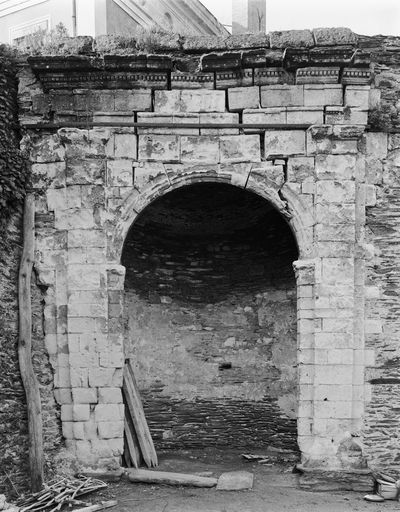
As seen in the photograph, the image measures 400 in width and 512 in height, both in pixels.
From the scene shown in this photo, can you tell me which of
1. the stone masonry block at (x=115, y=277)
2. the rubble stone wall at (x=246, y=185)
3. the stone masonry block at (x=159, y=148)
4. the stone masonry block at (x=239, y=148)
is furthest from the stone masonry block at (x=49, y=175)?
the stone masonry block at (x=239, y=148)

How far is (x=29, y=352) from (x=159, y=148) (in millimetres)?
2696

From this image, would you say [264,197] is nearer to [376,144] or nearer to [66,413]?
[376,144]

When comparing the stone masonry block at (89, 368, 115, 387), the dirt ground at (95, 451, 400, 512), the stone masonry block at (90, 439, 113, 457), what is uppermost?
the stone masonry block at (89, 368, 115, 387)

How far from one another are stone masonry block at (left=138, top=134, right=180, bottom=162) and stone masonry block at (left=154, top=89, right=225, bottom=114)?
1.02ft

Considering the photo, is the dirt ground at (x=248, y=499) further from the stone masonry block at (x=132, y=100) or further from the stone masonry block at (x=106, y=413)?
the stone masonry block at (x=132, y=100)

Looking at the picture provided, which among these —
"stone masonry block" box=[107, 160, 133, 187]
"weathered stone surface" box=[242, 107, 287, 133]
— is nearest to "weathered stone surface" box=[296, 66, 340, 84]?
"weathered stone surface" box=[242, 107, 287, 133]

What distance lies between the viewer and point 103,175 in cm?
721

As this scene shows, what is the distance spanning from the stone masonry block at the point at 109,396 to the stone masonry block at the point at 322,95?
3871 mm

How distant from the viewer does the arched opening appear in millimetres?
8906

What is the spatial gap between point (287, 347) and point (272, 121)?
10.8ft

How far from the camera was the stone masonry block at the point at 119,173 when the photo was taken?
7.21 m

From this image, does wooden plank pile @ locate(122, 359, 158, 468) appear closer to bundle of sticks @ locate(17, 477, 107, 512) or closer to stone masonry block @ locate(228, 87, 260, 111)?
bundle of sticks @ locate(17, 477, 107, 512)

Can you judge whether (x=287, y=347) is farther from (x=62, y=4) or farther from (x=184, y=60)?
(x=62, y=4)

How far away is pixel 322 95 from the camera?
23.7 ft
